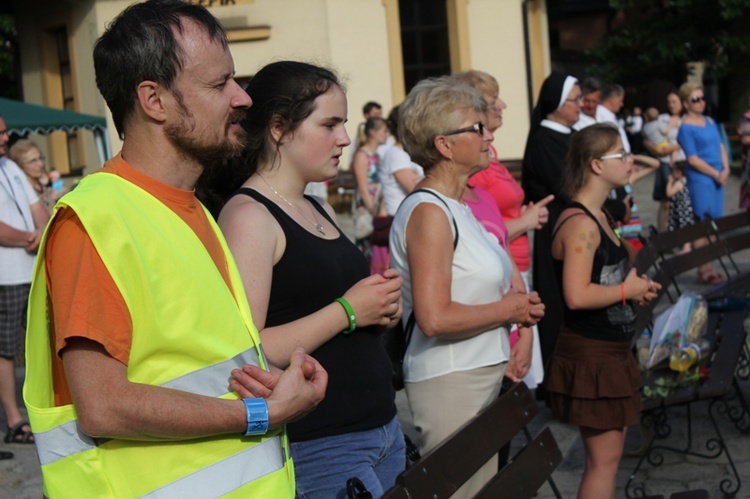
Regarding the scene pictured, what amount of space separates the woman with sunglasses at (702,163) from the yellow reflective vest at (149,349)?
32.2 ft

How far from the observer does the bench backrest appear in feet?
9.70

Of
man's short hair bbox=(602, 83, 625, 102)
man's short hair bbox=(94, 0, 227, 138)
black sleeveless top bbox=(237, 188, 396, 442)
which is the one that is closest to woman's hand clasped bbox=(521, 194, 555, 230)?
black sleeveless top bbox=(237, 188, 396, 442)

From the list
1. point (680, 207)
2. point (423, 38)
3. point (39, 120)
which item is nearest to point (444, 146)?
point (680, 207)

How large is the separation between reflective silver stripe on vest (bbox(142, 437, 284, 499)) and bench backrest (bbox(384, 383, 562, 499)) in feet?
2.08

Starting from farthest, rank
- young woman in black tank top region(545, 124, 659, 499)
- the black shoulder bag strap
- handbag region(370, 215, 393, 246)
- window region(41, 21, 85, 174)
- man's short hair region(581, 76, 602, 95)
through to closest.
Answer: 1. window region(41, 21, 85, 174)
2. man's short hair region(581, 76, 602, 95)
3. handbag region(370, 215, 393, 246)
4. young woman in black tank top region(545, 124, 659, 499)
5. the black shoulder bag strap

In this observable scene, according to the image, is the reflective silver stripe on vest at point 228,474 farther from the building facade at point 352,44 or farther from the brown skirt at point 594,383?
the building facade at point 352,44

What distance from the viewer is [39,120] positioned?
48.5 ft

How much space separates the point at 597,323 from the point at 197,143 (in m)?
2.72

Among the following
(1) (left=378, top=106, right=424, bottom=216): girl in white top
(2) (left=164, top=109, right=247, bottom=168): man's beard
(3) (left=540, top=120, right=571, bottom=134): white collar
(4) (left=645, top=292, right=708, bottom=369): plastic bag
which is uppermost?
(3) (left=540, top=120, right=571, bottom=134): white collar

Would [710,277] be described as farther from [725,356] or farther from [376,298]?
[376,298]

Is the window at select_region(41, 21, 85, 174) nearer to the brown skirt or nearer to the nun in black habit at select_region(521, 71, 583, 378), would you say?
the nun in black habit at select_region(521, 71, 583, 378)

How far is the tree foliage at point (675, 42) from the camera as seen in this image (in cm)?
2925

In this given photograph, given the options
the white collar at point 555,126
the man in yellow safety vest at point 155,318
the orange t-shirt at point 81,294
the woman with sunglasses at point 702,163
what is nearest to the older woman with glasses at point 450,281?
the man in yellow safety vest at point 155,318

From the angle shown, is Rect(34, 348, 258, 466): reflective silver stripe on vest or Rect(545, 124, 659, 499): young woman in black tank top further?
Rect(545, 124, 659, 499): young woman in black tank top
